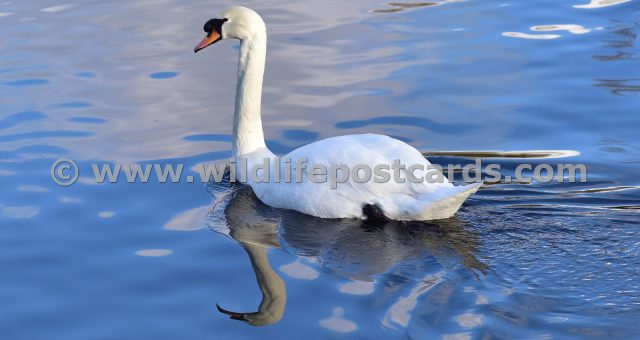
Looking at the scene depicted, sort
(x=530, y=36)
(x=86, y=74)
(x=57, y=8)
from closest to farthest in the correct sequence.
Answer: (x=86, y=74), (x=530, y=36), (x=57, y=8)

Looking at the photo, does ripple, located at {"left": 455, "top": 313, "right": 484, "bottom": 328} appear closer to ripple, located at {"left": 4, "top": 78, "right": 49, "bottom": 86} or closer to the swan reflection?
the swan reflection

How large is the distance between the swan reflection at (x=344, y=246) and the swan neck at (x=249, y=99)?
692 mm

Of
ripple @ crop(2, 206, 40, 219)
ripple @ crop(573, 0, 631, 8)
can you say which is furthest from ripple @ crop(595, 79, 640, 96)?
ripple @ crop(2, 206, 40, 219)

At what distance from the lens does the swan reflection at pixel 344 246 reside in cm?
689

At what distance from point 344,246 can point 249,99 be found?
214 cm

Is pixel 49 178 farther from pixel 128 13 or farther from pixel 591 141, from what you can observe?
pixel 128 13

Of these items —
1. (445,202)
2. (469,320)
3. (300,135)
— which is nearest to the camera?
(469,320)

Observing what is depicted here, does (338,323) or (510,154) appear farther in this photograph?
(510,154)

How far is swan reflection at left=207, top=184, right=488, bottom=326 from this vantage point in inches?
271

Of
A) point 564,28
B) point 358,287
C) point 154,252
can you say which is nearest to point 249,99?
point 154,252

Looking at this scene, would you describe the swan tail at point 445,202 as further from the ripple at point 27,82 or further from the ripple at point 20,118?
the ripple at point 27,82

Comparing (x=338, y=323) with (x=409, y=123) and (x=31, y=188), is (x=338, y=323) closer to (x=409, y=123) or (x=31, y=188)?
(x=31, y=188)

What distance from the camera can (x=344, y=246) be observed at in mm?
7727

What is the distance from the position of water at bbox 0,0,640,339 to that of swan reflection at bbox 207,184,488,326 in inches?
0.8
